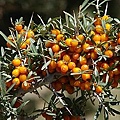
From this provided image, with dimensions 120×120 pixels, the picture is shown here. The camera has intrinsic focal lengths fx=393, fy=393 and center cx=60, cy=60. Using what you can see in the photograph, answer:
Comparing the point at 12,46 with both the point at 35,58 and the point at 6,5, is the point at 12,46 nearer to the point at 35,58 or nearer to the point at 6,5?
the point at 35,58

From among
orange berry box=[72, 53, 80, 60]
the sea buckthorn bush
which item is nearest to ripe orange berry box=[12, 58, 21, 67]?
the sea buckthorn bush

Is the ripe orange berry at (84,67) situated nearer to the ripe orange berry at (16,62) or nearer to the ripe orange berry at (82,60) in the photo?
the ripe orange berry at (82,60)

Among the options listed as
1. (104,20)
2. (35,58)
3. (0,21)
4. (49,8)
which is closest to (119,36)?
(104,20)

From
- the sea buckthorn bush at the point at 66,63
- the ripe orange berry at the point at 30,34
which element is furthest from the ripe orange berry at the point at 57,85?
the ripe orange berry at the point at 30,34

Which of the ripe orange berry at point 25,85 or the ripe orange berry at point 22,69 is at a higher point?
the ripe orange berry at point 22,69

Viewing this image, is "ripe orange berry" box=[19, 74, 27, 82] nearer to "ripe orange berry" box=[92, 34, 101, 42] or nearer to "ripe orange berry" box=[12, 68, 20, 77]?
"ripe orange berry" box=[12, 68, 20, 77]

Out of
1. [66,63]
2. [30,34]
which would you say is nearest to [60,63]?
[66,63]

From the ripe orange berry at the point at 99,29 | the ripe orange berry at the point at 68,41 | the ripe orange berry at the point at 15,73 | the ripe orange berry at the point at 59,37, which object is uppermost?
the ripe orange berry at the point at 99,29

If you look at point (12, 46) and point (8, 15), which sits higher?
point (8, 15)
